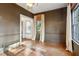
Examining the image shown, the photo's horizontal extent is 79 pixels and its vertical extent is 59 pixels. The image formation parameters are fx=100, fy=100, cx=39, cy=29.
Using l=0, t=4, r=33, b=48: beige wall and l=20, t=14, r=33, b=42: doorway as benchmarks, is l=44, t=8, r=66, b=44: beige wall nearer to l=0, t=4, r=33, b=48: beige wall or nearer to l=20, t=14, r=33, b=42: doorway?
l=20, t=14, r=33, b=42: doorway

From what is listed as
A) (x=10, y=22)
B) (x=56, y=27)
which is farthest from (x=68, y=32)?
(x=10, y=22)

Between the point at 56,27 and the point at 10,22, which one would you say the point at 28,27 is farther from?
the point at 56,27

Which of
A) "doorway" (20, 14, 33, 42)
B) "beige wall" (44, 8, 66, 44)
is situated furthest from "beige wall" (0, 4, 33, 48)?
"beige wall" (44, 8, 66, 44)

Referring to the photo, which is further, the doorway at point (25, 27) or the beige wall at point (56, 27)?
the beige wall at point (56, 27)

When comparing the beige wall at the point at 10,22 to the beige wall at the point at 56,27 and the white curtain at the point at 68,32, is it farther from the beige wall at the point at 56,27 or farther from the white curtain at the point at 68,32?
the white curtain at the point at 68,32

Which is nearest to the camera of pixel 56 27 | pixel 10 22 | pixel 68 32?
pixel 10 22

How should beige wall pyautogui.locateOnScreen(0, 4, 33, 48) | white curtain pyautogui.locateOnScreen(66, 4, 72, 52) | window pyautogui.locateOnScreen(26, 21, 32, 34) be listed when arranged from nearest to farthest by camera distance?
beige wall pyautogui.locateOnScreen(0, 4, 33, 48) < window pyautogui.locateOnScreen(26, 21, 32, 34) < white curtain pyautogui.locateOnScreen(66, 4, 72, 52)

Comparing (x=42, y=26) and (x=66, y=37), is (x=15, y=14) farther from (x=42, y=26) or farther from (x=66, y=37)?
(x=66, y=37)

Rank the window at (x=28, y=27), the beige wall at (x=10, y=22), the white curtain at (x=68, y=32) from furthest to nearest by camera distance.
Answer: the white curtain at (x=68, y=32) → the window at (x=28, y=27) → the beige wall at (x=10, y=22)

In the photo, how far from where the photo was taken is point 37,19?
2734 mm

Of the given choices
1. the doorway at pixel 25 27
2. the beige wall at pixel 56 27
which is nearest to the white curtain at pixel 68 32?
the beige wall at pixel 56 27

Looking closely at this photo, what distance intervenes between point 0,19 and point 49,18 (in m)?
1.36

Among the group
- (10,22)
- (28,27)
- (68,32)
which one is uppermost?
(10,22)

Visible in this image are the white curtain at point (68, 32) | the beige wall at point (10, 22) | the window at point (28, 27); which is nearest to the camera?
the beige wall at point (10, 22)
